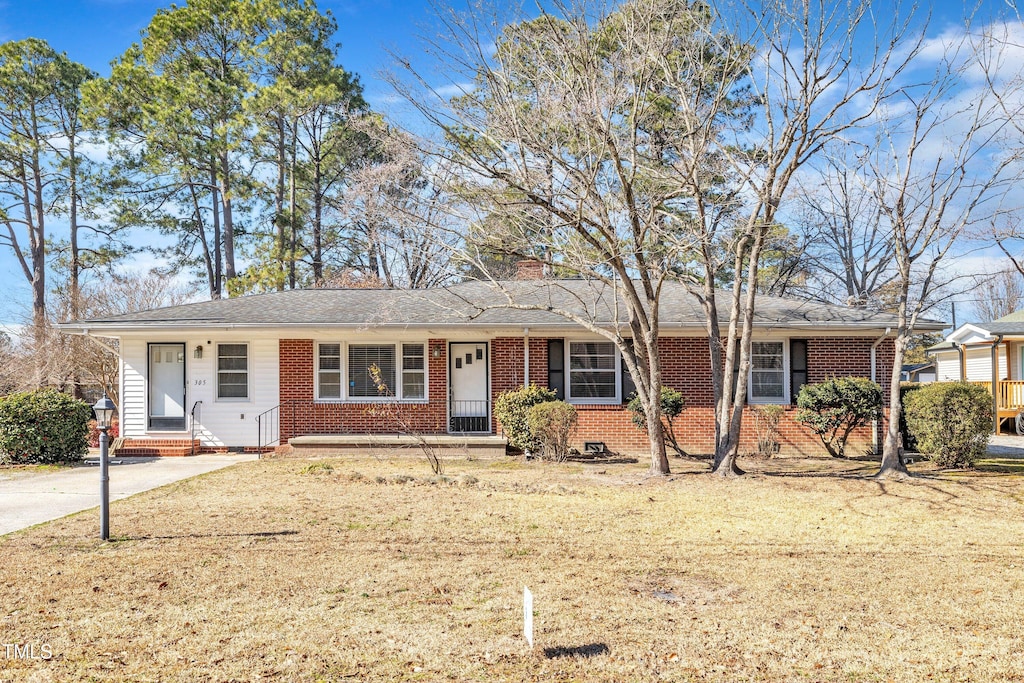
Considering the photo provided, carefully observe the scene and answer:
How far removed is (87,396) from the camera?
26578mm


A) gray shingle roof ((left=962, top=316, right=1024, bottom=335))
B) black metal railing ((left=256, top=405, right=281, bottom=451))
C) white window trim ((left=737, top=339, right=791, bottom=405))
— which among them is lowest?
black metal railing ((left=256, top=405, right=281, bottom=451))

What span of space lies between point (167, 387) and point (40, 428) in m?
2.61

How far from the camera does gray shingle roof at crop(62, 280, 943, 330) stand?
14305 mm

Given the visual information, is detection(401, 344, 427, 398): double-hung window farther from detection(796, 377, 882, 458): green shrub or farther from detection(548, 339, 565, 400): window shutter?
detection(796, 377, 882, 458): green shrub

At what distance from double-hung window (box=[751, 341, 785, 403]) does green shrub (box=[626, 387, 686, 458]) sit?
82.3 inches

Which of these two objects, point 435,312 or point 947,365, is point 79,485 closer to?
point 435,312

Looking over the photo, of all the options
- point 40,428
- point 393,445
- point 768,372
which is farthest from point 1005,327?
point 40,428

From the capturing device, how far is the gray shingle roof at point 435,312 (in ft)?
46.9

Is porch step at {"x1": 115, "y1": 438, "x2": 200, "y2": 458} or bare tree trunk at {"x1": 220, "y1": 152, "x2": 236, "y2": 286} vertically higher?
bare tree trunk at {"x1": 220, "y1": 152, "x2": 236, "y2": 286}

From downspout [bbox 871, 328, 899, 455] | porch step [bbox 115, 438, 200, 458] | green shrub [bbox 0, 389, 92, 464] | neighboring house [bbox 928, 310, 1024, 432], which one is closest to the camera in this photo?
green shrub [bbox 0, 389, 92, 464]

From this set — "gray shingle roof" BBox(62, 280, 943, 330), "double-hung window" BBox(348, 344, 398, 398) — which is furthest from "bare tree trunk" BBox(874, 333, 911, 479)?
"double-hung window" BBox(348, 344, 398, 398)

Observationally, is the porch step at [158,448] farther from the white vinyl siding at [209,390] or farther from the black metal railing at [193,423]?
the white vinyl siding at [209,390]

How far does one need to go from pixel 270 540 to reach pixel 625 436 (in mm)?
9260

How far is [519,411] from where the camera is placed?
13.8 meters
